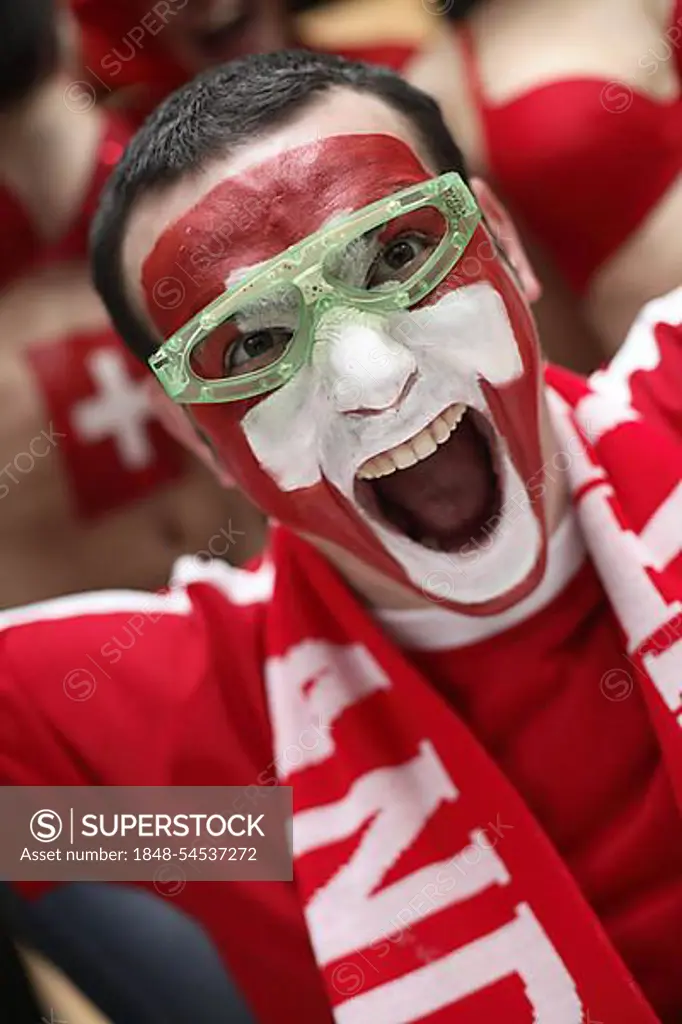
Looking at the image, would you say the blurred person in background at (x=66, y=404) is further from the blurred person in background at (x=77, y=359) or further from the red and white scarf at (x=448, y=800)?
the red and white scarf at (x=448, y=800)

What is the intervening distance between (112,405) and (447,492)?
639 mm

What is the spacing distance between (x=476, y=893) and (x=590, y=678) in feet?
0.51

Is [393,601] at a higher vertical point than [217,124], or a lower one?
lower

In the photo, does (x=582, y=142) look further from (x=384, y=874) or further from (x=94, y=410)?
(x=384, y=874)

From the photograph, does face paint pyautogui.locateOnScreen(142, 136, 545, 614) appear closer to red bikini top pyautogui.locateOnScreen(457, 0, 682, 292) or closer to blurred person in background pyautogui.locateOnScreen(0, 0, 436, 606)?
red bikini top pyautogui.locateOnScreen(457, 0, 682, 292)

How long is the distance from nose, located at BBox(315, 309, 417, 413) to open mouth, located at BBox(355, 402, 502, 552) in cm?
6

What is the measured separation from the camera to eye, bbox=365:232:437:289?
2.74 feet

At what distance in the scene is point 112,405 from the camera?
1.45 m

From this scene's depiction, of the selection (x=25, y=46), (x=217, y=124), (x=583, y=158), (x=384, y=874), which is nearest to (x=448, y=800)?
(x=384, y=874)

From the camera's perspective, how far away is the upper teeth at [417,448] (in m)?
0.84

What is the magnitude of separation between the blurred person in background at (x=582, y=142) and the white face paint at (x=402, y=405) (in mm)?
472

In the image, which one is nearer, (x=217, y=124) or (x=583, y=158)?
(x=217, y=124)

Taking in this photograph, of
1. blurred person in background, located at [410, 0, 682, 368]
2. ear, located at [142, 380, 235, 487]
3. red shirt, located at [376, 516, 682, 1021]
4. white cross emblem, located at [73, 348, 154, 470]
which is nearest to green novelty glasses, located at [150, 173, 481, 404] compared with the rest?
ear, located at [142, 380, 235, 487]

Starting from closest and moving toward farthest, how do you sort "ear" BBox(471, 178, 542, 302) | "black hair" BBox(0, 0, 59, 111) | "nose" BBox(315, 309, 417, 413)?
"nose" BBox(315, 309, 417, 413), "ear" BBox(471, 178, 542, 302), "black hair" BBox(0, 0, 59, 111)
